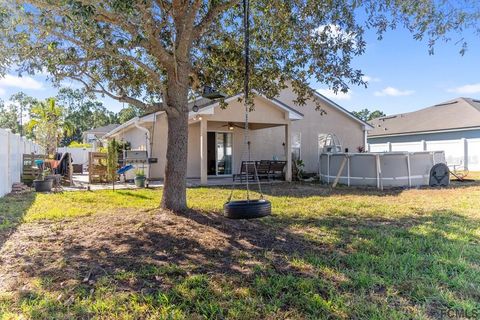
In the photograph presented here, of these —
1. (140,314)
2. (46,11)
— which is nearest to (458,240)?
(140,314)

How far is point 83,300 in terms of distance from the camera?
337 cm

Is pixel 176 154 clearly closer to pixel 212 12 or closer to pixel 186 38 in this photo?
pixel 186 38

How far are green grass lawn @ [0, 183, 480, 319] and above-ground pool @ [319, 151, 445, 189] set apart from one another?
551 centimetres

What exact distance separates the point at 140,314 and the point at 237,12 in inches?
307

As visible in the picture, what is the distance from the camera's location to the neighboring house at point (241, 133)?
14.6 m

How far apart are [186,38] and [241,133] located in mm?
10995

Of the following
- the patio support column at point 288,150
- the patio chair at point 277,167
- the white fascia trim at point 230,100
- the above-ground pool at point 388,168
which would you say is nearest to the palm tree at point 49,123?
the white fascia trim at point 230,100

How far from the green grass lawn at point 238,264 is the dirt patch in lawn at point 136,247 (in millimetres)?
23

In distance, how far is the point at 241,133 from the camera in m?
17.8

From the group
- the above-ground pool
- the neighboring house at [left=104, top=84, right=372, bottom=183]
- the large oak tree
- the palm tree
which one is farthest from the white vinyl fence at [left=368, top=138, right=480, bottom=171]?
the palm tree

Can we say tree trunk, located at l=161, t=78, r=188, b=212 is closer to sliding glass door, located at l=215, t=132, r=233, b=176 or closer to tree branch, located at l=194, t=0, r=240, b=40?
tree branch, located at l=194, t=0, r=240, b=40

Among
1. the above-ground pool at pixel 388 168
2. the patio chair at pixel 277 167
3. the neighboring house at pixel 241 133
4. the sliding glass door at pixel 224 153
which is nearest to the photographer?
the above-ground pool at pixel 388 168

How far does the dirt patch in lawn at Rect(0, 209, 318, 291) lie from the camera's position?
4234mm

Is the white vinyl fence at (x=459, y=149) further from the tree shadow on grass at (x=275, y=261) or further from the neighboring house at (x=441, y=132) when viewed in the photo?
the tree shadow on grass at (x=275, y=261)
